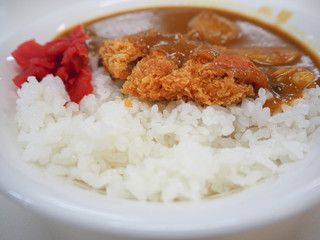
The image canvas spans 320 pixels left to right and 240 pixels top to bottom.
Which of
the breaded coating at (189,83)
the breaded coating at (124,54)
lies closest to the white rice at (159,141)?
the breaded coating at (189,83)

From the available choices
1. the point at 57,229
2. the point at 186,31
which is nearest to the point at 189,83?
the point at 186,31

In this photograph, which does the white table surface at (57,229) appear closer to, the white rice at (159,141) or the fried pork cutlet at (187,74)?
the white rice at (159,141)

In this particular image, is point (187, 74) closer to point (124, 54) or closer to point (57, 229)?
point (124, 54)

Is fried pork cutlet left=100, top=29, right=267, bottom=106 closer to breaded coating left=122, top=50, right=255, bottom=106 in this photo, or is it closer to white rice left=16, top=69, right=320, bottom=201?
breaded coating left=122, top=50, right=255, bottom=106

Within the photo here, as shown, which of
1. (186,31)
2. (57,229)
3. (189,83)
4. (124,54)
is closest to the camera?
(57,229)

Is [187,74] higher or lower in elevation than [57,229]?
higher

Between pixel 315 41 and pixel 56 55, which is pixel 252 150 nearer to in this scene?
pixel 315 41
